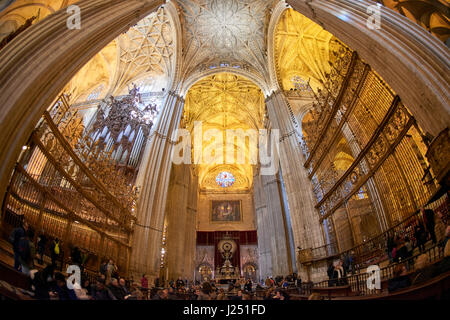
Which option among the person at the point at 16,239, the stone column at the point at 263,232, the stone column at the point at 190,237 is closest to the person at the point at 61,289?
the person at the point at 16,239

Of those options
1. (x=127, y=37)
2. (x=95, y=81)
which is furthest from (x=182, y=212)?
(x=127, y=37)

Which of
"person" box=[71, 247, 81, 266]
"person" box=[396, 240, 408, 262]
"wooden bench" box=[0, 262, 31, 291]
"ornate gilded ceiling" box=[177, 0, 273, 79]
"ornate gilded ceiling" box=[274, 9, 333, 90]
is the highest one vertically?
"ornate gilded ceiling" box=[177, 0, 273, 79]

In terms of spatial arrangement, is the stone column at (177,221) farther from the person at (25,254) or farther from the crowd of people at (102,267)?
the person at (25,254)

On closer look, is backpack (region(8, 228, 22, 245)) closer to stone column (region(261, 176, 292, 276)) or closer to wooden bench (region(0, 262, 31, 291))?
wooden bench (region(0, 262, 31, 291))

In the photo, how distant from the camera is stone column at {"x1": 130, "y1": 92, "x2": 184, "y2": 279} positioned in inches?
371

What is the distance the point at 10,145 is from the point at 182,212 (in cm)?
1325

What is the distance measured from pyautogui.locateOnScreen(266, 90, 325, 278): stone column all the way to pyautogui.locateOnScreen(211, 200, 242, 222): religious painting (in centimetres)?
1412

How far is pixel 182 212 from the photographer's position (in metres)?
16.6

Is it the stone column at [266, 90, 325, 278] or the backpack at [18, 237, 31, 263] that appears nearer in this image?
the backpack at [18, 237, 31, 263]

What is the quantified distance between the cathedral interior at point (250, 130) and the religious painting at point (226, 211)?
362 centimetres

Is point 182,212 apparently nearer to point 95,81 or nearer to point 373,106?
point 95,81

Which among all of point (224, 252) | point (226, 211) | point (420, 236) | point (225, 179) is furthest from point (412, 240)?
point (225, 179)

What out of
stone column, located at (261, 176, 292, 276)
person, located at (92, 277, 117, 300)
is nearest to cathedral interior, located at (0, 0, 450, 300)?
stone column, located at (261, 176, 292, 276)

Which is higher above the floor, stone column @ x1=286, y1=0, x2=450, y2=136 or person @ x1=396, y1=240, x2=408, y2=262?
stone column @ x1=286, y1=0, x2=450, y2=136
